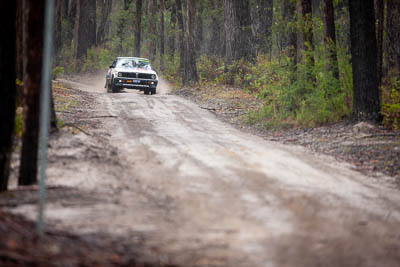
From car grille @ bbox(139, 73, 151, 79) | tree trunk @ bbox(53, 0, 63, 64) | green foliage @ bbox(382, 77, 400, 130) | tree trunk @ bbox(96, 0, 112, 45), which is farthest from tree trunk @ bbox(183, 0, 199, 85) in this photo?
tree trunk @ bbox(96, 0, 112, 45)

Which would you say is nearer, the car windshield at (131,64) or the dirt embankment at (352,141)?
the dirt embankment at (352,141)

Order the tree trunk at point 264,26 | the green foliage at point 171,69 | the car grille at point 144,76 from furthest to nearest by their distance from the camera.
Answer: the tree trunk at point 264,26 → the green foliage at point 171,69 → the car grille at point 144,76

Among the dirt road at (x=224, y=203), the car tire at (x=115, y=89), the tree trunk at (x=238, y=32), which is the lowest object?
the dirt road at (x=224, y=203)

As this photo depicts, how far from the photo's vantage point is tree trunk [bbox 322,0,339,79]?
1305cm

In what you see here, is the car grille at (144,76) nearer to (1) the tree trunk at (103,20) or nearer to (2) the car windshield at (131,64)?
(2) the car windshield at (131,64)

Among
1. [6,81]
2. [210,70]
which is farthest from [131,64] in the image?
[6,81]

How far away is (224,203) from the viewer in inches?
242

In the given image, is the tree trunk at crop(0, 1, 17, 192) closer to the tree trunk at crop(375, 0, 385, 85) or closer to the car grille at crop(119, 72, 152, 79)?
the tree trunk at crop(375, 0, 385, 85)

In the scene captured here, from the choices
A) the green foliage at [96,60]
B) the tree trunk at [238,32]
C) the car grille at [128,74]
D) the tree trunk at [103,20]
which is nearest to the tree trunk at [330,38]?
the tree trunk at [238,32]

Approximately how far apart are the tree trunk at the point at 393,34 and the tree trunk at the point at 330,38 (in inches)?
63.7

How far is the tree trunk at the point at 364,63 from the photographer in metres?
12.1

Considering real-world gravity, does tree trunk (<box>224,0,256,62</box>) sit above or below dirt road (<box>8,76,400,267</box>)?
above

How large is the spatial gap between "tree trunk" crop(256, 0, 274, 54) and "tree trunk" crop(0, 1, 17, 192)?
26237 mm

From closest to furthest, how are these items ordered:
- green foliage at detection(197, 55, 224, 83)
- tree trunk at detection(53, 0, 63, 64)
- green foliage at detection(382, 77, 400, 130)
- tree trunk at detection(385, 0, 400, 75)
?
green foliage at detection(382, 77, 400, 130) → tree trunk at detection(385, 0, 400, 75) → green foliage at detection(197, 55, 224, 83) → tree trunk at detection(53, 0, 63, 64)
